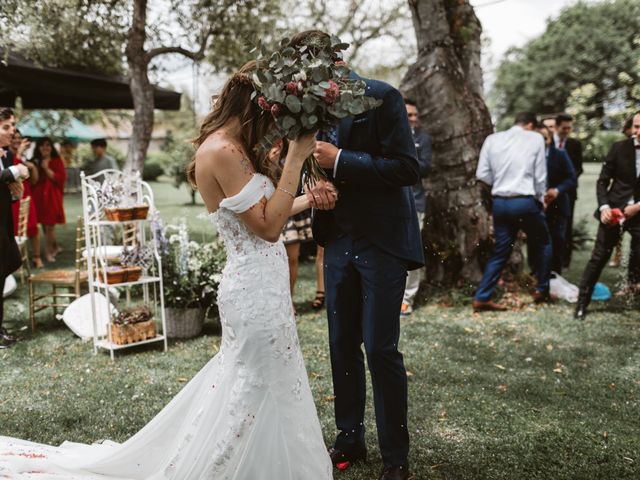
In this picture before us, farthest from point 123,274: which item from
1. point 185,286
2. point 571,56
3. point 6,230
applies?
point 571,56

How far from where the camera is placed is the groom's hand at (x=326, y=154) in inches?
111

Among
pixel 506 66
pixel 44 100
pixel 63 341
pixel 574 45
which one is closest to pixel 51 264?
pixel 44 100

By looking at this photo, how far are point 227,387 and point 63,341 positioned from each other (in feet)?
12.6

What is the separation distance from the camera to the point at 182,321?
586 cm

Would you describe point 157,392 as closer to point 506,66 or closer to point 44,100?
point 44,100

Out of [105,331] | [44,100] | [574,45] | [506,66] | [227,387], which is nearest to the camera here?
[227,387]

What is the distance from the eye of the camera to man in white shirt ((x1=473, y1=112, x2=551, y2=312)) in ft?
21.7

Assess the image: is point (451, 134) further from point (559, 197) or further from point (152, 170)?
point (152, 170)

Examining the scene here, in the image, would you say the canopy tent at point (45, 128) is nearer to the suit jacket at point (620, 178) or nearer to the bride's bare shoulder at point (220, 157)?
the suit jacket at point (620, 178)

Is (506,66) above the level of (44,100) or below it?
above

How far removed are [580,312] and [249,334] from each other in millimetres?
4928

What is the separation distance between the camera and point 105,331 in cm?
580

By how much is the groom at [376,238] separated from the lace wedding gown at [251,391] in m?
0.40

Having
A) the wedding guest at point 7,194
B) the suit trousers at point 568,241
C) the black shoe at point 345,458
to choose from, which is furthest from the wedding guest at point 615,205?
the wedding guest at point 7,194
